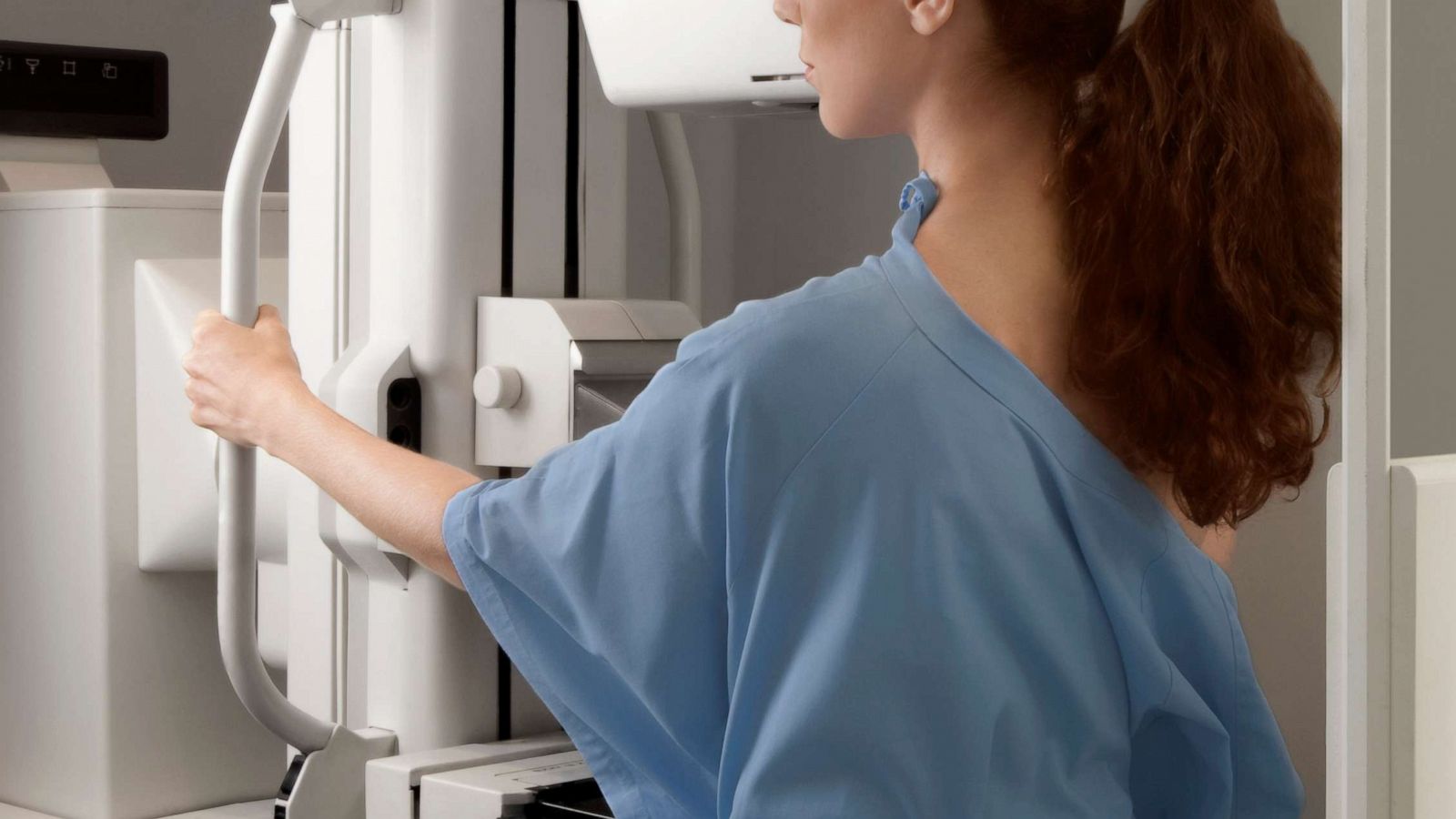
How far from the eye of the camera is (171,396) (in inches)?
60.2

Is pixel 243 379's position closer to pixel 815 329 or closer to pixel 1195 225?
pixel 815 329

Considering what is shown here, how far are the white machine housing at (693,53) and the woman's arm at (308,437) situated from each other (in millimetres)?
325

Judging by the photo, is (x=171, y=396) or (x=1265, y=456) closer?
(x=1265, y=456)

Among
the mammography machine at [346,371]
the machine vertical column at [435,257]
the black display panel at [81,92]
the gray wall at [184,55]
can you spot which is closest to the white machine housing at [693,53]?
the mammography machine at [346,371]

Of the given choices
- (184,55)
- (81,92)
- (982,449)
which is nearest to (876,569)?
(982,449)

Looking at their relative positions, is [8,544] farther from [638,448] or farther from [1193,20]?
[1193,20]

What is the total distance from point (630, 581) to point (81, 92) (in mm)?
1088

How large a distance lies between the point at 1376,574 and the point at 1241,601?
113 cm

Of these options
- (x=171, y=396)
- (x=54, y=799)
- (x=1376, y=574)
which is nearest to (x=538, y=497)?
(x=1376, y=574)

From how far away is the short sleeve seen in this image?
0.89m

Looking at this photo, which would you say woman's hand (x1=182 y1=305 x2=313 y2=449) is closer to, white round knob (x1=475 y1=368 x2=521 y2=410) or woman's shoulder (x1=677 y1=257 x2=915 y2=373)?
white round knob (x1=475 y1=368 x2=521 y2=410)

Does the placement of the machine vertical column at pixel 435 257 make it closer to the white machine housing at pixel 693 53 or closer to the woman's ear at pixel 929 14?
the white machine housing at pixel 693 53

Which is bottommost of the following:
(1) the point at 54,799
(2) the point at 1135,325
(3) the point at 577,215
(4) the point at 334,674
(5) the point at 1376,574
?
(1) the point at 54,799

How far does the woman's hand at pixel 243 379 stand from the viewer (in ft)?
3.97
